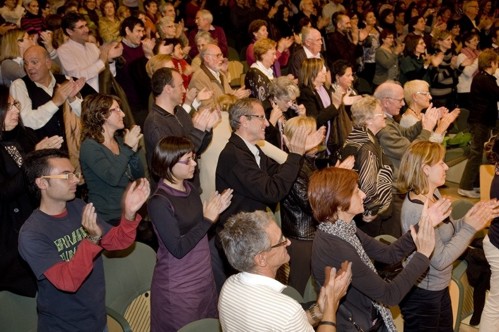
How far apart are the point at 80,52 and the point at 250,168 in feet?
8.86

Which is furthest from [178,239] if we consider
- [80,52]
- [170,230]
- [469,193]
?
[469,193]

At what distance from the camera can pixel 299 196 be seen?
139 inches

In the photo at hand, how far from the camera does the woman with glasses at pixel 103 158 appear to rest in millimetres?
3607

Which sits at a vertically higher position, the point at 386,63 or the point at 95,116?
the point at 95,116

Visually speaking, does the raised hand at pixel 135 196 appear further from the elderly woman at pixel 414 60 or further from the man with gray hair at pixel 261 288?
the elderly woman at pixel 414 60

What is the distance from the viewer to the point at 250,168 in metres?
3.35

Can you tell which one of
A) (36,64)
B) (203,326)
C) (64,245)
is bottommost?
(36,64)

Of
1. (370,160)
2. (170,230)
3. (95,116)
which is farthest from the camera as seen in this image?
(370,160)

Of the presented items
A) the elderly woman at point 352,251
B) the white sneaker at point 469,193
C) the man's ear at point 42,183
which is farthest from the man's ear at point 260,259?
the white sneaker at point 469,193

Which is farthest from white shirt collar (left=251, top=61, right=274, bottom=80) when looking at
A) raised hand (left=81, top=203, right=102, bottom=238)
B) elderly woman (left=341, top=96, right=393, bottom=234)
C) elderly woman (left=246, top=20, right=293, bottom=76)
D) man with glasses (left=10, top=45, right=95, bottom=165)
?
raised hand (left=81, top=203, right=102, bottom=238)

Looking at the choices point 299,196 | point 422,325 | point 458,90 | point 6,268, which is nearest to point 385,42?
point 458,90

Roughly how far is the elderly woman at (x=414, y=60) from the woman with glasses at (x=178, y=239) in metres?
5.53

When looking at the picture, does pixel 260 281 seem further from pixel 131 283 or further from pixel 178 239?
pixel 131 283

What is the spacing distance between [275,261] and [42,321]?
105cm
